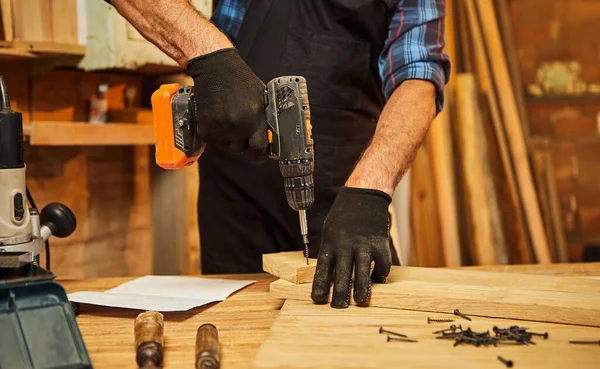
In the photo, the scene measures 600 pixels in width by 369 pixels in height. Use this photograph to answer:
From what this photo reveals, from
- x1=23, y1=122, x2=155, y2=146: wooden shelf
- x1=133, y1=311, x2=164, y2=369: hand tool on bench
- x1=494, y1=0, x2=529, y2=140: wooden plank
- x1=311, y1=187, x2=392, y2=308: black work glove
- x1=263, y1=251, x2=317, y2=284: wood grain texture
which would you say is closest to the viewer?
x1=133, y1=311, x2=164, y2=369: hand tool on bench

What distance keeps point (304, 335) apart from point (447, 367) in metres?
0.26

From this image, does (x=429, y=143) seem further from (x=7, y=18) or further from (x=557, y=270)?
(x=7, y=18)

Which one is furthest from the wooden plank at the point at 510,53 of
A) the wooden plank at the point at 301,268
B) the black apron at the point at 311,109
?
the wooden plank at the point at 301,268

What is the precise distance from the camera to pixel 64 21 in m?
2.42

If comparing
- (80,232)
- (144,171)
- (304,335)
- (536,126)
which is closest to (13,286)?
(304,335)

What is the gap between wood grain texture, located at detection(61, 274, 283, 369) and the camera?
1.17 meters

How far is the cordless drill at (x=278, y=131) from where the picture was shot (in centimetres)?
151

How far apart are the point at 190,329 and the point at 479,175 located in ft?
8.01

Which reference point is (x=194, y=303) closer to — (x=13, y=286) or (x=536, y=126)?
(x=13, y=286)

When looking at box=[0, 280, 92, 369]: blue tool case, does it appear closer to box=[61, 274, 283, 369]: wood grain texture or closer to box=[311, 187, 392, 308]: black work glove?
box=[61, 274, 283, 369]: wood grain texture

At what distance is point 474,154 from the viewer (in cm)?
351

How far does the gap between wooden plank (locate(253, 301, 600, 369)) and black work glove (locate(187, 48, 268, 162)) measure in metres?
0.41

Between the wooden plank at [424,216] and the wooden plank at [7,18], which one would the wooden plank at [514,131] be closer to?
the wooden plank at [424,216]

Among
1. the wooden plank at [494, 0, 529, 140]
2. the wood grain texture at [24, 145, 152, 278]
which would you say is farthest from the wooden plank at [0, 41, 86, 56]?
the wooden plank at [494, 0, 529, 140]
